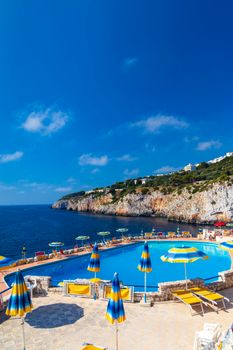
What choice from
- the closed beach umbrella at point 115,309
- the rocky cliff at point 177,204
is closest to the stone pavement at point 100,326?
the closed beach umbrella at point 115,309

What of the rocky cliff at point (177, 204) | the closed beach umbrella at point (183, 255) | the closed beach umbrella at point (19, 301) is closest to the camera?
the closed beach umbrella at point (19, 301)

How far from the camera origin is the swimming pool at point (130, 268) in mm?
17375

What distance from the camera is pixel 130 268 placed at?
20.2m

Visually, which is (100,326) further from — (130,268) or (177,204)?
(177,204)

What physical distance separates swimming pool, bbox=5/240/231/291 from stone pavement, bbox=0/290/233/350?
17.8ft

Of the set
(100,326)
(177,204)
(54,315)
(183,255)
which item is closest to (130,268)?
(183,255)

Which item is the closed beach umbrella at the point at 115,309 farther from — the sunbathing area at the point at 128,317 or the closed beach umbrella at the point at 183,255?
the closed beach umbrella at the point at 183,255

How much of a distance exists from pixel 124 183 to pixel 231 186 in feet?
236

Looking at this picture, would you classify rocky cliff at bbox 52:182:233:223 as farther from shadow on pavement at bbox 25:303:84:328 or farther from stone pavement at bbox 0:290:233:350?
shadow on pavement at bbox 25:303:84:328

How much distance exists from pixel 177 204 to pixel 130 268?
184 feet

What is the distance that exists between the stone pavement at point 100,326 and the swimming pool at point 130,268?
17.8 feet

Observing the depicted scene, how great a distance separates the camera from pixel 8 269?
18562 millimetres

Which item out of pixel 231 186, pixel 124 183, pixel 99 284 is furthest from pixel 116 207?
pixel 99 284

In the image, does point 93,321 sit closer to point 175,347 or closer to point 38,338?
point 38,338
